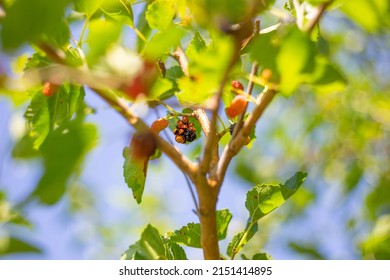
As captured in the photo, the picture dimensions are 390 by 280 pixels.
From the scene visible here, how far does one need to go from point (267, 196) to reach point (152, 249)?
0.77 feet

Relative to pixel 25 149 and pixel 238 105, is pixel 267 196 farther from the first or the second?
pixel 25 149

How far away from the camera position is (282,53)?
68cm

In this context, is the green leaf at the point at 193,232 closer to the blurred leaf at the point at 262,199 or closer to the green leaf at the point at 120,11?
the blurred leaf at the point at 262,199

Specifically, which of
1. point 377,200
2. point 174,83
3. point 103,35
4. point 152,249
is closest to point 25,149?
point 152,249

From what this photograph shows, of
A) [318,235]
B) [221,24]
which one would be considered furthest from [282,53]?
[318,235]

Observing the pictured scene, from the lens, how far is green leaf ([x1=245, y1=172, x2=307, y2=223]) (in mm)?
1106

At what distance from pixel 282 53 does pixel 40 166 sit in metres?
0.29

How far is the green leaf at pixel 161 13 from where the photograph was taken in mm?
1070

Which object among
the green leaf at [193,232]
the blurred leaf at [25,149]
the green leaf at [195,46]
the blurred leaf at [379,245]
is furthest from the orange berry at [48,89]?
the blurred leaf at [379,245]

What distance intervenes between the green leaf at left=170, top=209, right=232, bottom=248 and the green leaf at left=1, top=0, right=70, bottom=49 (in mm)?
606

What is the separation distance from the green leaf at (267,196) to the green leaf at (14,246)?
0.52m

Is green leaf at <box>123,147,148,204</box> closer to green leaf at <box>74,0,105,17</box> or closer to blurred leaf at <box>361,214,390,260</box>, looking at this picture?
green leaf at <box>74,0,105,17</box>

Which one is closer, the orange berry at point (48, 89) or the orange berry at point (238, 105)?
the orange berry at point (238, 105)

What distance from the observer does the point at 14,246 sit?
2.27 feet
